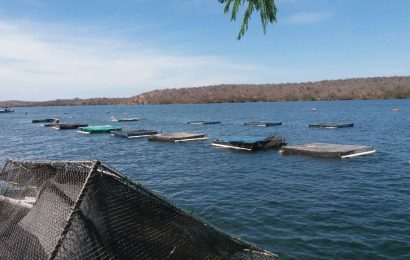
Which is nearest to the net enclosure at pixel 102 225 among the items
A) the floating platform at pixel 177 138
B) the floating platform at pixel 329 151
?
the floating platform at pixel 329 151

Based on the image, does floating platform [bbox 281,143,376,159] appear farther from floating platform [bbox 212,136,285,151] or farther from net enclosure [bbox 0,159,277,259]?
net enclosure [bbox 0,159,277,259]

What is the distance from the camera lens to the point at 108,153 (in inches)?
1725

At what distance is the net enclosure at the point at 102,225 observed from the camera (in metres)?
6.25

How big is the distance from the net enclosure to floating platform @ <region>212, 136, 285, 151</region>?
106 ft

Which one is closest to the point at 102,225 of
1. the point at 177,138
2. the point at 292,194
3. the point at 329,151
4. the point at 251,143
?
the point at 292,194

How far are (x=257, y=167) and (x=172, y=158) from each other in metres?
9.99

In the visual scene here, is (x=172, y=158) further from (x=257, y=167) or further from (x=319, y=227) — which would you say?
(x=319, y=227)

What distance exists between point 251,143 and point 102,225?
116 feet

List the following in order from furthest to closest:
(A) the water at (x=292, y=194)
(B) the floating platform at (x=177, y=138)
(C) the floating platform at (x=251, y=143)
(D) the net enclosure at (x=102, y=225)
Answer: (B) the floating platform at (x=177, y=138) → (C) the floating platform at (x=251, y=143) → (A) the water at (x=292, y=194) → (D) the net enclosure at (x=102, y=225)

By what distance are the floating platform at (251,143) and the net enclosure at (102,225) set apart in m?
32.4

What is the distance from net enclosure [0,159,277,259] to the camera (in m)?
6.25

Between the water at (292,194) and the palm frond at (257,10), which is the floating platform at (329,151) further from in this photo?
the palm frond at (257,10)

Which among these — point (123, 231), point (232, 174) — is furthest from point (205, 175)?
point (123, 231)

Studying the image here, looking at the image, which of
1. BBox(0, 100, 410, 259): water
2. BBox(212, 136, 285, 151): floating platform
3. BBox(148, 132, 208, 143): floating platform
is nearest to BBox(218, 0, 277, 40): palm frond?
BBox(0, 100, 410, 259): water
